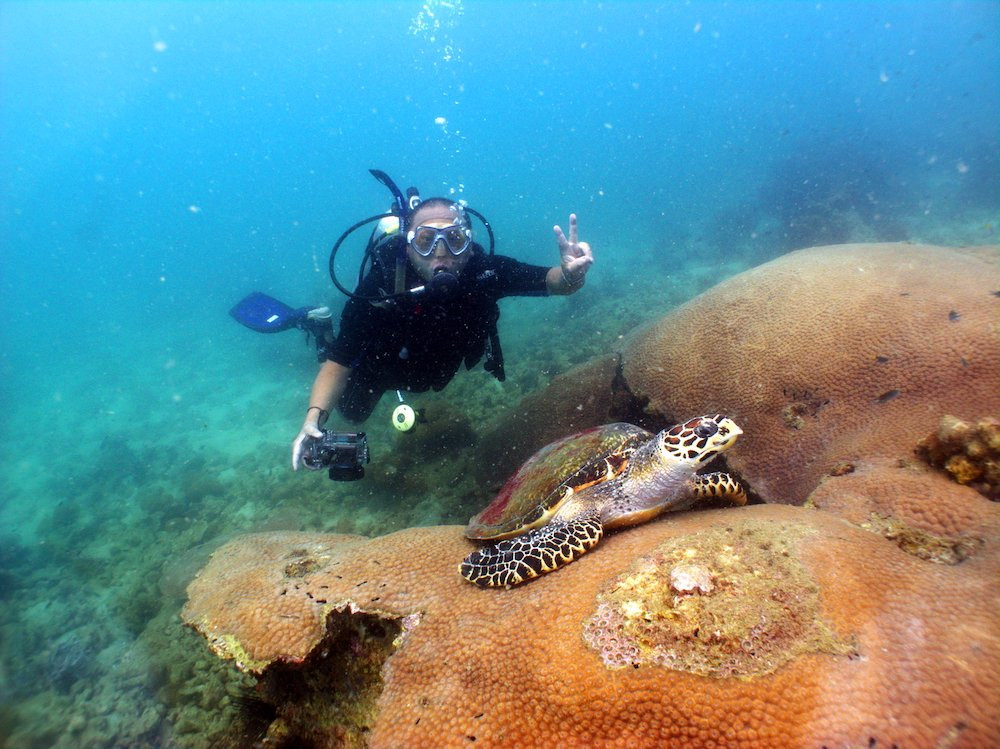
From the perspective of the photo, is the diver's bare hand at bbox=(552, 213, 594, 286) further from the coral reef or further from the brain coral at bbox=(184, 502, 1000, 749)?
the coral reef

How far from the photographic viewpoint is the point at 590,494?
10.3ft

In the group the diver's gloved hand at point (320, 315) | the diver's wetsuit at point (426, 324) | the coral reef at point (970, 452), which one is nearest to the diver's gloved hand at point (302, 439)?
the diver's wetsuit at point (426, 324)

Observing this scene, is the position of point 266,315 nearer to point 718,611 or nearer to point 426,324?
point 426,324

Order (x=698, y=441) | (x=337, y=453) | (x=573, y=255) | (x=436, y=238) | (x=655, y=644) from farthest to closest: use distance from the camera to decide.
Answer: (x=436, y=238), (x=573, y=255), (x=337, y=453), (x=698, y=441), (x=655, y=644)

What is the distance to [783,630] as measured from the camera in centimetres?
171

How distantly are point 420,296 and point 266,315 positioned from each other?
21.4ft

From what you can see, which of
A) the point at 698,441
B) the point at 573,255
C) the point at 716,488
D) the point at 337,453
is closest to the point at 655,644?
the point at 698,441

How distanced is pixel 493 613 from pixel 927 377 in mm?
3796

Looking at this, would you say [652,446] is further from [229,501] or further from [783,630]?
[229,501]

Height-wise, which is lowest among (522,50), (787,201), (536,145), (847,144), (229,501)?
(229,501)

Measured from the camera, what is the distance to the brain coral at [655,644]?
1505 mm

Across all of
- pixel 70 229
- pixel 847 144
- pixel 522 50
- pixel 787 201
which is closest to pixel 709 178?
pixel 847 144

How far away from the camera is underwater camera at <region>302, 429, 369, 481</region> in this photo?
433 centimetres

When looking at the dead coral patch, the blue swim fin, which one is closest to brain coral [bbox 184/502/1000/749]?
the dead coral patch
